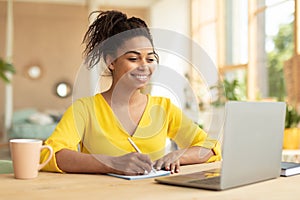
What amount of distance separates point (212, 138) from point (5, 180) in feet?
2.07

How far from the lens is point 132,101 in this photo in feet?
5.02

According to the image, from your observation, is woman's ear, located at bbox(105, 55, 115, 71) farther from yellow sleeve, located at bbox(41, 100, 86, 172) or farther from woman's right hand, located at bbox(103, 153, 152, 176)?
woman's right hand, located at bbox(103, 153, 152, 176)

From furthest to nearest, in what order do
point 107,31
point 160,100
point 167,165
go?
1. point 160,100
2. point 107,31
3. point 167,165

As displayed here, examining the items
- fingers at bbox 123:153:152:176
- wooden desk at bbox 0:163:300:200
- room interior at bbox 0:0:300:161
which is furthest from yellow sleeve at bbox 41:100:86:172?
room interior at bbox 0:0:300:161

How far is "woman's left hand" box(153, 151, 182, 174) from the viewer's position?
1326 mm

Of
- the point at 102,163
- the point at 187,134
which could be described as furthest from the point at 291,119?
the point at 102,163

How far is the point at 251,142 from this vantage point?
1091 millimetres

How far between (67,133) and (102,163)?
0.18 meters

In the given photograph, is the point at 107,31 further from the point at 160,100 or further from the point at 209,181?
the point at 209,181

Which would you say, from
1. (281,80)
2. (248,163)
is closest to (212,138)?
(248,163)

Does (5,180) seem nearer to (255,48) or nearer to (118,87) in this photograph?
(118,87)

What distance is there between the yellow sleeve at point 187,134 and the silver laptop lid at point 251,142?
0.29 m

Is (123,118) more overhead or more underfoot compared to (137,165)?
more overhead

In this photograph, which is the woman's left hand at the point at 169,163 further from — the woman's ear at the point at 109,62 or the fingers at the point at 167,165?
the woman's ear at the point at 109,62
